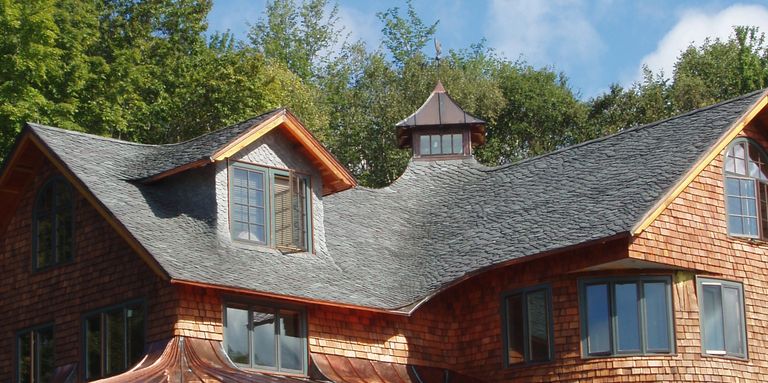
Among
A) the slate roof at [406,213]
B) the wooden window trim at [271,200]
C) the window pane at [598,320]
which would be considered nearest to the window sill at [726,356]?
the window pane at [598,320]

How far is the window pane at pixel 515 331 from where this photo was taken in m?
31.1

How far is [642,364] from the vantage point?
97.3ft

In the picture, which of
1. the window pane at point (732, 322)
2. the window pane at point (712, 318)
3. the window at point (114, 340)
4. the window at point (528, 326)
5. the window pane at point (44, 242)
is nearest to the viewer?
the window at point (114, 340)

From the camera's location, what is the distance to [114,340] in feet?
95.9

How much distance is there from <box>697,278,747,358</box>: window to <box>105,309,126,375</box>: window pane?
1112 centimetres

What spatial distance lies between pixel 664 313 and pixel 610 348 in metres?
1.25

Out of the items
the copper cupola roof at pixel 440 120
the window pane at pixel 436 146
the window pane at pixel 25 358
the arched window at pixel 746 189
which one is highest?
the copper cupola roof at pixel 440 120

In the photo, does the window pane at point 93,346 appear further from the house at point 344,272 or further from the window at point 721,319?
the window at point 721,319

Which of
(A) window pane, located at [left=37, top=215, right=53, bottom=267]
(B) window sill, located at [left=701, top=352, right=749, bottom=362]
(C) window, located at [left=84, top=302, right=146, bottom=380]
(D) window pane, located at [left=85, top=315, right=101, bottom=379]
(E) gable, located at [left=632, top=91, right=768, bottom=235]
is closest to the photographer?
(C) window, located at [left=84, top=302, right=146, bottom=380]

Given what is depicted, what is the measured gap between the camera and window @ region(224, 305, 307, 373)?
94.1ft

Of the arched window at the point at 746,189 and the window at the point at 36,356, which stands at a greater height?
the arched window at the point at 746,189

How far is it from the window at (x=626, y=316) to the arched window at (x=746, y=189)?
98.8 inches

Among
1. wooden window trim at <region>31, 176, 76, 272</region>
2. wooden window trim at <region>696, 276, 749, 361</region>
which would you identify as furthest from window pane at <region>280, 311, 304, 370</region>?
wooden window trim at <region>696, 276, 749, 361</region>

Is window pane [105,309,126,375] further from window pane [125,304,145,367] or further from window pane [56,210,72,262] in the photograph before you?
window pane [56,210,72,262]
